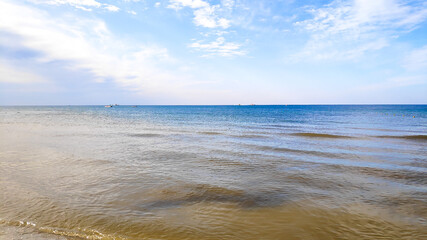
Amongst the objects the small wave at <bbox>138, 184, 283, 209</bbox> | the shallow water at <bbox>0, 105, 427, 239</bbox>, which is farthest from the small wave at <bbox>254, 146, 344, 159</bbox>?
the small wave at <bbox>138, 184, 283, 209</bbox>

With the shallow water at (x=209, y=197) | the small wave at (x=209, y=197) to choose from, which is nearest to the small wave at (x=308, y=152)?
the shallow water at (x=209, y=197)

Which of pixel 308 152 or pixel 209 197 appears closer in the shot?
pixel 209 197

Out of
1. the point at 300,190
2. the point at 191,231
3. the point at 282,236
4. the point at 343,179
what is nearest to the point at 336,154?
the point at 343,179

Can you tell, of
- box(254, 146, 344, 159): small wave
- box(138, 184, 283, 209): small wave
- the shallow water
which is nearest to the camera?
the shallow water

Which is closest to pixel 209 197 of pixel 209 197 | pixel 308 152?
pixel 209 197

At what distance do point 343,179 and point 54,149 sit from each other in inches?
690

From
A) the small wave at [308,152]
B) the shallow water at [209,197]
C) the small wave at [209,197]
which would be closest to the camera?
the shallow water at [209,197]

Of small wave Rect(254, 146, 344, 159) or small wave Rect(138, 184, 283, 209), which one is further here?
small wave Rect(254, 146, 344, 159)

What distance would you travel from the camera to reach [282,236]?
5.79 meters

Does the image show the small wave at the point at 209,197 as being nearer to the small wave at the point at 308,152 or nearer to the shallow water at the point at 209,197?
the shallow water at the point at 209,197

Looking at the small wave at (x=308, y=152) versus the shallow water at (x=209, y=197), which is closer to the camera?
the shallow water at (x=209, y=197)

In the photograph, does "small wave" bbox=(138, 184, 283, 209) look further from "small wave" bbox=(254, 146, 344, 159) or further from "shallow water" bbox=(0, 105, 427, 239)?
"small wave" bbox=(254, 146, 344, 159)

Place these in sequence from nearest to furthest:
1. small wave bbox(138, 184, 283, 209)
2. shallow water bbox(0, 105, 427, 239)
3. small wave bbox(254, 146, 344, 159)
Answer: shallow water bbox(0, 105, 427, 239) < small wave bbox(138, 184, 283, 209) < small wave bbox(254, 146, 344, 159)

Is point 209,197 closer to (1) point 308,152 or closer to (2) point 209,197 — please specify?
(2) point 209,197
